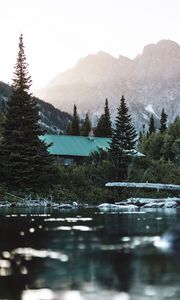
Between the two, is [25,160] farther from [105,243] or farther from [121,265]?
[121,265]

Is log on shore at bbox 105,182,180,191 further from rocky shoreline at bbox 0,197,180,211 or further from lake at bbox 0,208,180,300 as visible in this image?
lake at bbox 0,208,180,300

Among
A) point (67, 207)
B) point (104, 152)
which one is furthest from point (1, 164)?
point (104, 152)

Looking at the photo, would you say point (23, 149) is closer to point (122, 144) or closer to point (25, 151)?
point (25, 151)

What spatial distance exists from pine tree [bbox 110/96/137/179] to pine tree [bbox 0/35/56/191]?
1127 cm

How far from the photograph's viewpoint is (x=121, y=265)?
1559cm

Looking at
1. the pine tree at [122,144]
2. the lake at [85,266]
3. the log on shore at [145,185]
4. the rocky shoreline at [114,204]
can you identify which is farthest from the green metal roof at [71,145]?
the lake at [85,266]

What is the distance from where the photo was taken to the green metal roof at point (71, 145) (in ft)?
291

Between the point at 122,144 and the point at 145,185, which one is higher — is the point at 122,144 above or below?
above

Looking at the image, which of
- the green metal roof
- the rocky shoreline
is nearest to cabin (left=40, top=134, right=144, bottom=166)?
the green metal roof

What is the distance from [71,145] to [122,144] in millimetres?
19698

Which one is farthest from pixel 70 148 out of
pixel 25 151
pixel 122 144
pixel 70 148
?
pixel 25 151

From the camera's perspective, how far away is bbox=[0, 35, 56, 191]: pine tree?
57.1m

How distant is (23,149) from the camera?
58.0m

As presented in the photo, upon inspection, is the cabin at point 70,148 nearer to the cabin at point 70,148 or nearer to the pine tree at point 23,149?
the cabin at point 70,148
